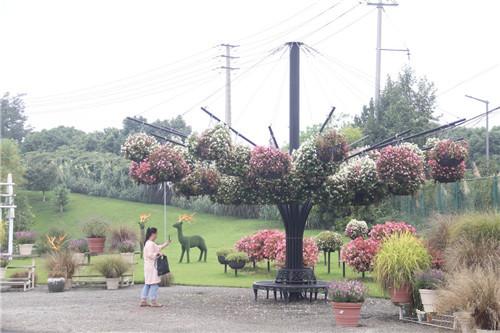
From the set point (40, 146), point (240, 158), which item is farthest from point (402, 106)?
point (40, 146)

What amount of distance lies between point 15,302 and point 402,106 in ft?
86.6

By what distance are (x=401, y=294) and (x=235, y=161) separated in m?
4.02

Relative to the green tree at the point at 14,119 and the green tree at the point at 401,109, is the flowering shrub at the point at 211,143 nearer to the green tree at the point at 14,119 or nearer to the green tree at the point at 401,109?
the green tree at the point at 401,109

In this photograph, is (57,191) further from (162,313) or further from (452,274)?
(452,274)

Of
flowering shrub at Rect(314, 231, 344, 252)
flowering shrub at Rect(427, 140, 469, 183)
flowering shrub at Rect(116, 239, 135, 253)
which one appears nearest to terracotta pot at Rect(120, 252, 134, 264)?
flowering shrub at Rect(116, 239, 135, 253)

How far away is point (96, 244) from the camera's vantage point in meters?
18.2

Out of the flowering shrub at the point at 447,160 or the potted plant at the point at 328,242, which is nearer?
the flowering shrub at the point at 447,160

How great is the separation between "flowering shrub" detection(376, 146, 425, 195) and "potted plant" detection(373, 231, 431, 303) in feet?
4.08

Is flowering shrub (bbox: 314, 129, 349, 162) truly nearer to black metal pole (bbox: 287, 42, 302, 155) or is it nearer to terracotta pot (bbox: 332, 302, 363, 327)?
black metal pole (bbox: 287, 42, 302, 155)

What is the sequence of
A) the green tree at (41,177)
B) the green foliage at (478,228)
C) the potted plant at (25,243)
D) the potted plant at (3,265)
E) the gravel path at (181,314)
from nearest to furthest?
the gravel path at (181,314)
the green foliage at (478,228)
the potted plant at (3,265)
the potted plant at (25,243)
the green tree at (41,177)

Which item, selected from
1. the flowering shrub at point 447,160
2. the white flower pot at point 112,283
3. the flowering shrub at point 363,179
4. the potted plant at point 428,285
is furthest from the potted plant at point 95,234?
the potted plant at point 428,285

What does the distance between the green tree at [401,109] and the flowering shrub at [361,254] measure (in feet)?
55.5

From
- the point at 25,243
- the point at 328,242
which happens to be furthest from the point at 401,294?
the point at 25,243

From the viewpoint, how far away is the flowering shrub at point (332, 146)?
1171 centimetres
